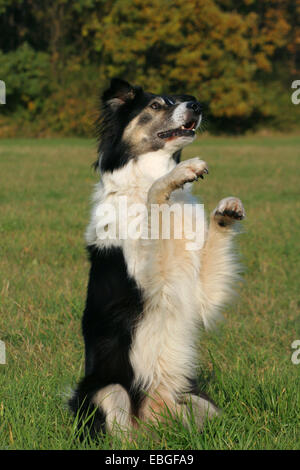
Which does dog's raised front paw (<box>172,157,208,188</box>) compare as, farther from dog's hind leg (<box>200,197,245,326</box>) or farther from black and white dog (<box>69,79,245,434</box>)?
dog's hind leg (<box>200,197,245,326</box>)

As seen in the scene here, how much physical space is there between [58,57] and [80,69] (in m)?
1.46

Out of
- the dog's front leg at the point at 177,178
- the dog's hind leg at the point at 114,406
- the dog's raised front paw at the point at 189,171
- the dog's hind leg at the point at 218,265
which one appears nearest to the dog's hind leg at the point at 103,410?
the dog's hind leg at the point at 114,406

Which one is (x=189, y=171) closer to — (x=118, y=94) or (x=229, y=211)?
(x=229, y=211)

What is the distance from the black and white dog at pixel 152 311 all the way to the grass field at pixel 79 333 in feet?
0.57

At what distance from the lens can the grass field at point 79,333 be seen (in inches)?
123

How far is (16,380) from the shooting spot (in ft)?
12.4

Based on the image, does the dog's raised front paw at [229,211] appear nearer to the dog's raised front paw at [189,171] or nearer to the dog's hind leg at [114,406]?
the dog's raised front paw at [189,171]

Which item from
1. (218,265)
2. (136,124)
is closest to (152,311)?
(218,265)

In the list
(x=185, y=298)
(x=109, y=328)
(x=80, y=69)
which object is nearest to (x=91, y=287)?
(x=109, y=328)

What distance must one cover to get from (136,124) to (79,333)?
1958 mm

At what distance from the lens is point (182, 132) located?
3.57 m

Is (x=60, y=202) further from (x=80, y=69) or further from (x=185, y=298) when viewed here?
(x=80, y=69)

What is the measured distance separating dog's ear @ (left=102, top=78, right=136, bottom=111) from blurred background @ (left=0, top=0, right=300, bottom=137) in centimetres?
2937

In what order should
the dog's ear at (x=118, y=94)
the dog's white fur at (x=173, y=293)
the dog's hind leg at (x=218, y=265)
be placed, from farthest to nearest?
the dog's ear at (x=118, y=94) → the dog's hind leg at (x=218, y=265) → the dog's white fur at (x=173, y=293)
